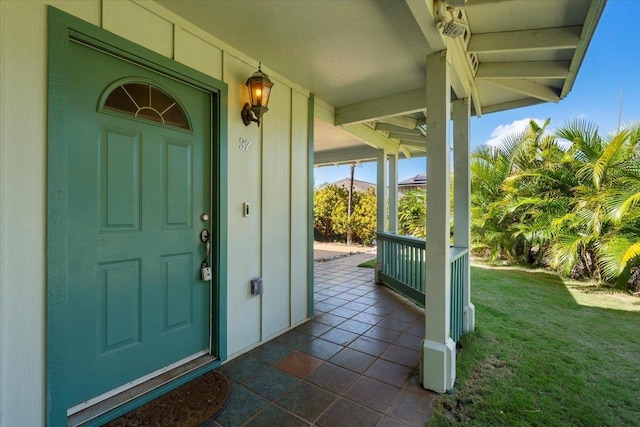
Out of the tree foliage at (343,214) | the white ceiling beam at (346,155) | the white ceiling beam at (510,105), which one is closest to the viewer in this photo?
the white ceiling beam at (510,105)

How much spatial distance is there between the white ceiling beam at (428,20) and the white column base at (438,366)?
215cm

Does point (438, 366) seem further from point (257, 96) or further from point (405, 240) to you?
point (257, 96)

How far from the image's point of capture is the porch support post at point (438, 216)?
2.10 metres

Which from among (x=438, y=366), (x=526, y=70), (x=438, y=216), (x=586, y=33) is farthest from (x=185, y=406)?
(x=526, y=70)

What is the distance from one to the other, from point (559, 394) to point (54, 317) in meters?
3.15

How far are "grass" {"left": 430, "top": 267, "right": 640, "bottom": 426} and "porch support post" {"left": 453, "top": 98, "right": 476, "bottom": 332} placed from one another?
291 millimetres

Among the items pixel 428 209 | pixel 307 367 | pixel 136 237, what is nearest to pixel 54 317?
pixel 136 237

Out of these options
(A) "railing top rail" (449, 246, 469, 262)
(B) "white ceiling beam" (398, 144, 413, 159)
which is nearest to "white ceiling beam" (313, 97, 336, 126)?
(A) "railing top rail" (449, 246, 469, 262)

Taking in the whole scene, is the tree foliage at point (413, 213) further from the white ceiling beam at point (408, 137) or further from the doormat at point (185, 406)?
the doormat at point (185, 406)

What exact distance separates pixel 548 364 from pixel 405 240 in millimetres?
2068

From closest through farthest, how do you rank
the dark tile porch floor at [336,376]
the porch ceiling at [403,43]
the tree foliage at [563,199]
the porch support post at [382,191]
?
1. the dark tile porch floor at [336,376]
2. the porch ceiling at [403,43]
3. the tree foliage at [563,199]
4. the porch support post at [382,191]

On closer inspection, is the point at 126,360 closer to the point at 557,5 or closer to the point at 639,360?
the point at 557,5

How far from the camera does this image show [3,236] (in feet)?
4.43

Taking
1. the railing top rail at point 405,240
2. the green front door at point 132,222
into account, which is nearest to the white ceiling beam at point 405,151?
the railing top rail at point 405,240
